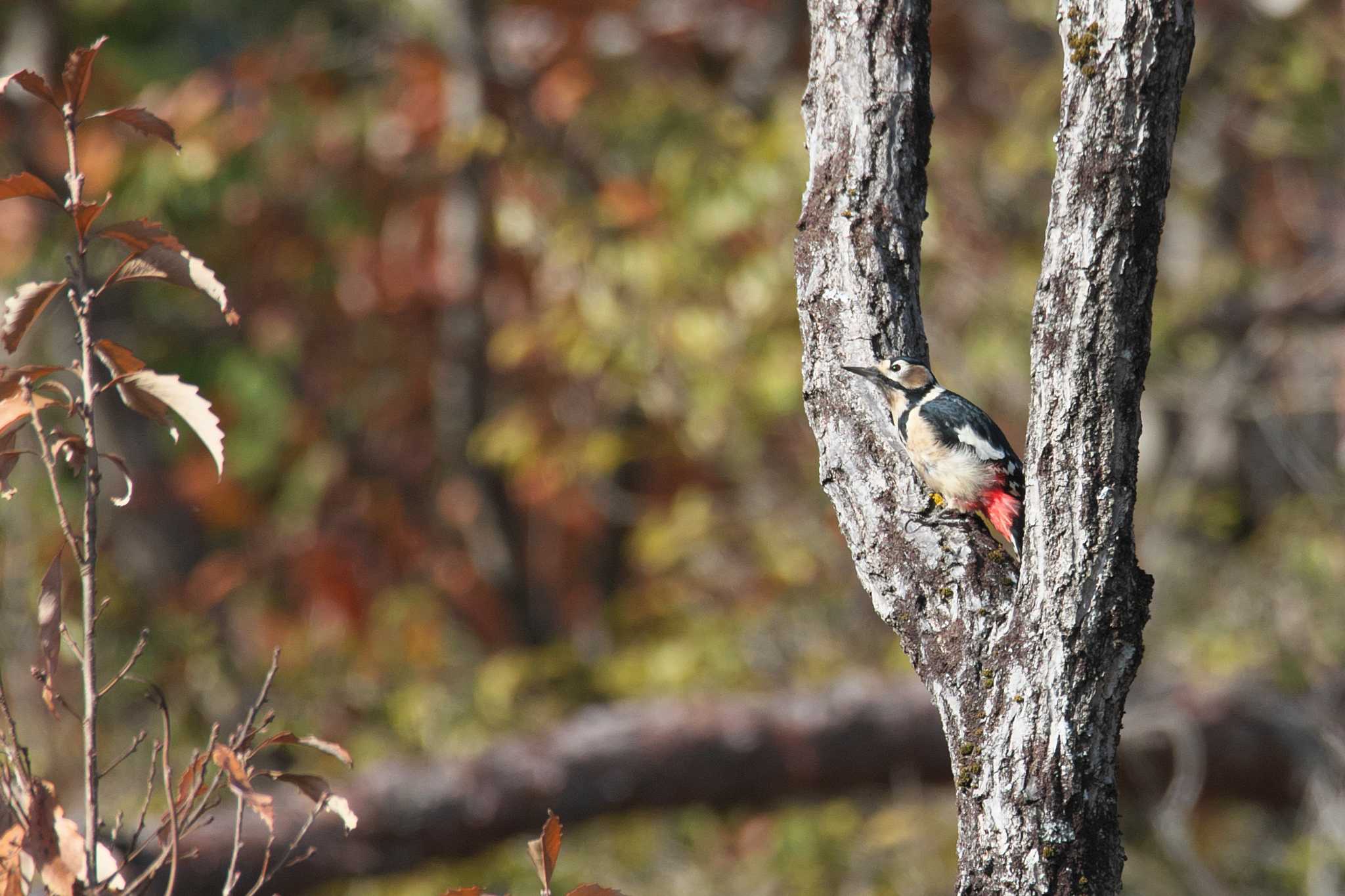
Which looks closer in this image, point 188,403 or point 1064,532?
point 188,403

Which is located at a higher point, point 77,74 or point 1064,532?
point 77,74

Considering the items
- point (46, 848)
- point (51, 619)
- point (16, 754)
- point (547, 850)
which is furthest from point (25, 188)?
point (547, 850)

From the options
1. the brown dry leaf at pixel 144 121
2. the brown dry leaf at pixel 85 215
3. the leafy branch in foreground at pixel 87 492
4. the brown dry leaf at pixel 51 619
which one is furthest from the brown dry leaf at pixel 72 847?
the brown dry leaf at pixel 144 121

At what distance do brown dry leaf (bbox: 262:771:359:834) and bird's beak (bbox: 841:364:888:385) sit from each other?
0.90m

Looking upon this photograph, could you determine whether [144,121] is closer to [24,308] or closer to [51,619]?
[24,308]

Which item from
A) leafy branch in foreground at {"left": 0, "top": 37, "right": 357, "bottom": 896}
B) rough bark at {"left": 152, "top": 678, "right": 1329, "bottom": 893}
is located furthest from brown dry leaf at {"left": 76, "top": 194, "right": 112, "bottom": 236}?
rough bark at {"left": 152, "top": 678, "right": 1329, "bottom": 893}

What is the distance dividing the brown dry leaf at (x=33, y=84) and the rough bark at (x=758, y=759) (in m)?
4.38

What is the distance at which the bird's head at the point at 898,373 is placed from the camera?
196 centimetres

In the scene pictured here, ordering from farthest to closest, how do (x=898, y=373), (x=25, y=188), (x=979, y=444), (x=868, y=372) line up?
(x=979, y=444)
(x=898, y=373)
(x=868, y=372)
(x=25, y=188)

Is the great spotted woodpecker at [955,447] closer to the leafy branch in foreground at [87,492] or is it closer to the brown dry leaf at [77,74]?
the leafy branch in foreground at [87,492]

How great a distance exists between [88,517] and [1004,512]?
64.4 inches

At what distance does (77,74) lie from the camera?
1533mm

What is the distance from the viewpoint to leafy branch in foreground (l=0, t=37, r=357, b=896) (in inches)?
58.0

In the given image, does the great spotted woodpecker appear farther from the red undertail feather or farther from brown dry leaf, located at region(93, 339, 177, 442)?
brown dry leaf, located at region(93, 339, 177, 442)
